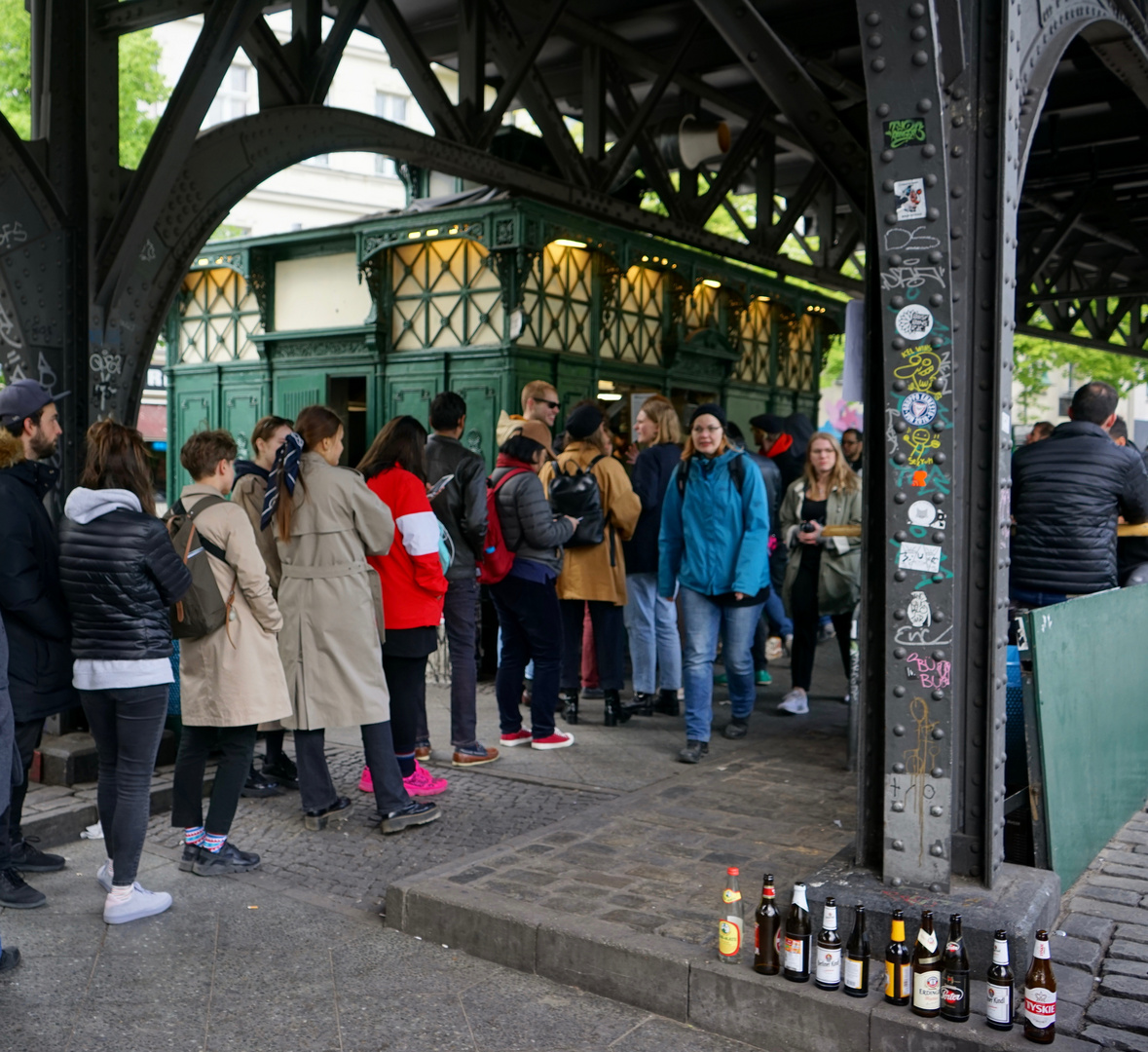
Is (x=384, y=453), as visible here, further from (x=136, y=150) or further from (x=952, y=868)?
(x=136, y=150)

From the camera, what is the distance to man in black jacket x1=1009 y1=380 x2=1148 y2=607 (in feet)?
22.1

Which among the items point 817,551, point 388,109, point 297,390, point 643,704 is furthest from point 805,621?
point 388,109

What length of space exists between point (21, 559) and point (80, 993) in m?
1.87

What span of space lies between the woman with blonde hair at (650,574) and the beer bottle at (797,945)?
185 inches

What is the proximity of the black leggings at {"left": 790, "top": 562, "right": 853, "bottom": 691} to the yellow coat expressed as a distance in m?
1.27

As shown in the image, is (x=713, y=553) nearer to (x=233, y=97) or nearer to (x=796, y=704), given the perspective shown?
(x=796, y=704)

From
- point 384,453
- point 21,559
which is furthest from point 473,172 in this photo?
point 21,559

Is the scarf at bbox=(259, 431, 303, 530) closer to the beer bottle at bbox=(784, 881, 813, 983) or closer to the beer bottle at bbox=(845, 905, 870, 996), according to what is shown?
the beer bottle at bbox=(784, 881, 813, 983)

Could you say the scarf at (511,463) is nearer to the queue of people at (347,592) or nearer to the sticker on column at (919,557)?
the queue of people at (347,592)

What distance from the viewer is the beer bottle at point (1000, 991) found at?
365 cm

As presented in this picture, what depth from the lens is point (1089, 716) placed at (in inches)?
219

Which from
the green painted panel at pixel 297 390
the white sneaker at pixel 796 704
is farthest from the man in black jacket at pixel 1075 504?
the green painted panel at pixel 297 390

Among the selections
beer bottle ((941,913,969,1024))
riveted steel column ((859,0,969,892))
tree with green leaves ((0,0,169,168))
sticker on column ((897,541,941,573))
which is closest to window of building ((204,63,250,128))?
tree with green leaves ((0,0,169,168))

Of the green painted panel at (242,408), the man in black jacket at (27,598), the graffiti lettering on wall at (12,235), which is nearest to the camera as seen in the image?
the man in black jacket at (27,598)
